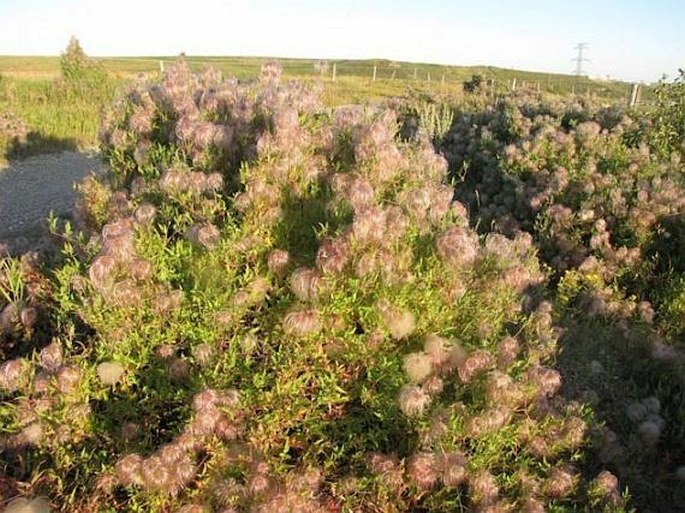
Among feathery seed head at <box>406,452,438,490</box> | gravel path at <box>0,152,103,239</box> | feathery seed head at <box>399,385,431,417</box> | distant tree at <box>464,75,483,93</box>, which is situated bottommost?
gravel path at <box>0,152,103,239</box>

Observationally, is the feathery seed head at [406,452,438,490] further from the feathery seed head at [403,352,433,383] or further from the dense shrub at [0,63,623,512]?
the feathery seed head at [403,352,433,383]

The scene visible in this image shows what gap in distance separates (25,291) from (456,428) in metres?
3.12

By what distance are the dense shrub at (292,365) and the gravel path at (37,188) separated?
5.41m

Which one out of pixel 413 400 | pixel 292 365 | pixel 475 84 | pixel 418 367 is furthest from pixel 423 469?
pixel 475 84

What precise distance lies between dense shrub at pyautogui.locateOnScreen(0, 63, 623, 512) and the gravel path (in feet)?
17.8

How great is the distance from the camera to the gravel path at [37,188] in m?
10.1

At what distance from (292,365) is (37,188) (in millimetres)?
10449

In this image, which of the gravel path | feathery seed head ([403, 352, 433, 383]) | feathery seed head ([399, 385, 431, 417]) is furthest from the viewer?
the gravel path

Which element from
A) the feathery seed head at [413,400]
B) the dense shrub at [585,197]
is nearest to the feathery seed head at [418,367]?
the feathery seed head at [413,400]

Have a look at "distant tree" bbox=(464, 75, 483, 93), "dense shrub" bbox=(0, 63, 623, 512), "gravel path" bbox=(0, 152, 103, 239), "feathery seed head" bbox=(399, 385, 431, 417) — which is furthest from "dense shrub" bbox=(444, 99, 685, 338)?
"distant tree" bbox=(464, 75, 483, 93)

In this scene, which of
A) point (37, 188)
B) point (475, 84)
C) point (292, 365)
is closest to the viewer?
point (292, 365)

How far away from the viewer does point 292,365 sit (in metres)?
3.65

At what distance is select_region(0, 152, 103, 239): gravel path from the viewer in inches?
397

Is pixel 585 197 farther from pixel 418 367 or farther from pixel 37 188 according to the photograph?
pixel 37 188
